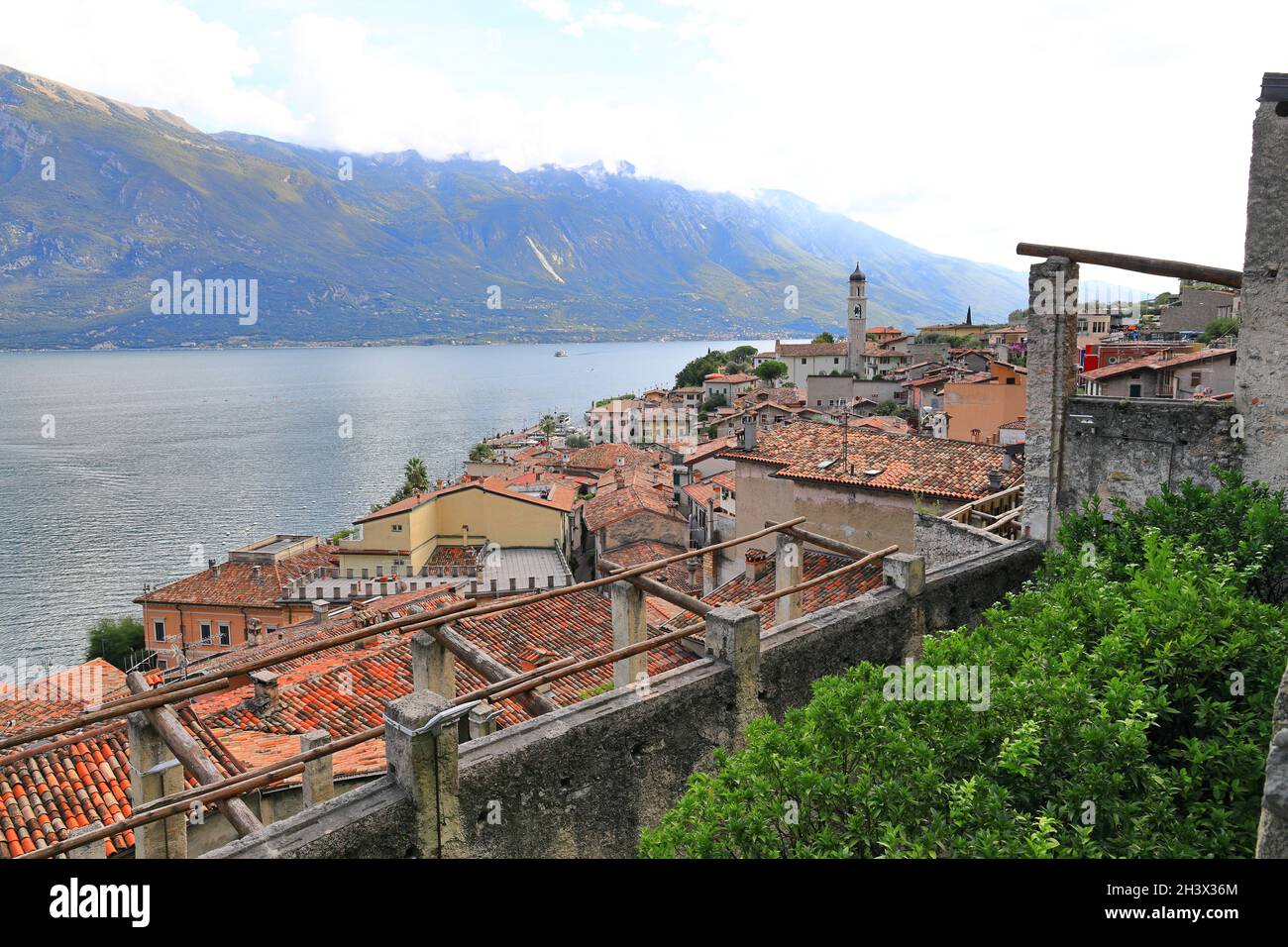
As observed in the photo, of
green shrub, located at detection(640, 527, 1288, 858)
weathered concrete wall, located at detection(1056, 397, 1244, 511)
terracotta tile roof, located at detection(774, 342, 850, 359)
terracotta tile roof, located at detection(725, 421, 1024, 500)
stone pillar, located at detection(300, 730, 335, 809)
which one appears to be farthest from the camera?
terracotta tile roof, located at detection(774, 342, 850, 359)

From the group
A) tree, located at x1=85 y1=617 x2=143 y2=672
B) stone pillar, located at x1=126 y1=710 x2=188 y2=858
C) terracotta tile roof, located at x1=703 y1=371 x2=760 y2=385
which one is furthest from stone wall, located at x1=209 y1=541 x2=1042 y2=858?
terracotta tile roof, located at x1=703 y1=371 x2=760 y2=385

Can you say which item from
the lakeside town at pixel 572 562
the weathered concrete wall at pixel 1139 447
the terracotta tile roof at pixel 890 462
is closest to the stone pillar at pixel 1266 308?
the weathered concrete wall at pixel 1139 447

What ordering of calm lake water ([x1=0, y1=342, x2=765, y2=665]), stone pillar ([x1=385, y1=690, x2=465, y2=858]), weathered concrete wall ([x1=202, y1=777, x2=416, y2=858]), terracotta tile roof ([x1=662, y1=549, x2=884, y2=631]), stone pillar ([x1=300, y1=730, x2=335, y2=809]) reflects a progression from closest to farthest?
weathered concrete wall ([x1=202, y1=777, x2=416, y2=858]) < stone pillar ([x1=385, y1=690, x2=465, y2=858]) < stone pillar ([x1=300, y1=730, x2=335, y2=809]) < terracotta tile roof ([x1=662, y1=549, x2=884, y2=631]) < calm lake water ([x1=0, y1=342, x2=765, y2=665])

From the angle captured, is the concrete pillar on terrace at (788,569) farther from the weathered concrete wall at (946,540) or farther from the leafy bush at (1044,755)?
the leafy bush at (1044,755)

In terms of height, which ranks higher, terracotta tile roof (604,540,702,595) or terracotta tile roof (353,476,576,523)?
terracotta tile roof (353,476,576,523)

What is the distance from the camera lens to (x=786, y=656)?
10.7 meters

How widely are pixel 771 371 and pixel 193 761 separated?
117578 mm

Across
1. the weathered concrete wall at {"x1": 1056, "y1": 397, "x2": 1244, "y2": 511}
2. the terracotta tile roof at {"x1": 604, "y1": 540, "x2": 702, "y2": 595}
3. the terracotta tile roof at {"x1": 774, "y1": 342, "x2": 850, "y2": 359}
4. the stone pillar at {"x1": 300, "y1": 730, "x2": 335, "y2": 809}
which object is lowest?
the terracotta tile roof at {"x1": 604, "y1": 540, "x2": 702, "y2": 595}

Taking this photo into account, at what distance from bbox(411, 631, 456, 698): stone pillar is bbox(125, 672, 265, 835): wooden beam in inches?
84.0

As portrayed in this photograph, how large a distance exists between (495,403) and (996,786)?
19278 centimetres

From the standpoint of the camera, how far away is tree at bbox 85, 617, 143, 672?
51312mm

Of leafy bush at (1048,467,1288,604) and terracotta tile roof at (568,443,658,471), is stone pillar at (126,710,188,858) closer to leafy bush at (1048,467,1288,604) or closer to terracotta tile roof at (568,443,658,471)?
leafy bush at (1048,467,1288,604)
